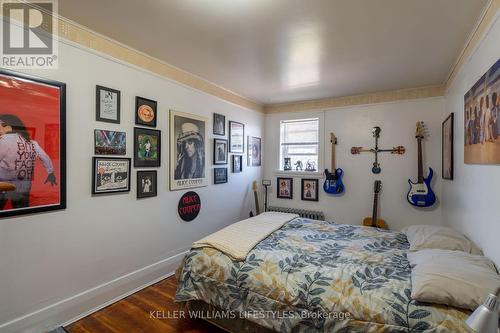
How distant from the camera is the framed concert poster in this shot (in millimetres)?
2928

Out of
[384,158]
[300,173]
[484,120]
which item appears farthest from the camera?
[300,173]

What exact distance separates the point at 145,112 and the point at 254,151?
2.27 m

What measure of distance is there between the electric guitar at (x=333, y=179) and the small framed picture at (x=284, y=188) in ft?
2.17

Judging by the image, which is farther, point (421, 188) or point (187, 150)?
point (421, 188)

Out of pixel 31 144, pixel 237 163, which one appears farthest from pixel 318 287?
pixel 237 163

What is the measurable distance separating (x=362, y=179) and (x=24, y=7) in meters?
4.24

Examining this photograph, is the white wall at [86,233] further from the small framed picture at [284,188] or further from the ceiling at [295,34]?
the small framed picture at [284,188]

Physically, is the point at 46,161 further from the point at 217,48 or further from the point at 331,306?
the point at 331,306

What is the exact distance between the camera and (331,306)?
1.49m

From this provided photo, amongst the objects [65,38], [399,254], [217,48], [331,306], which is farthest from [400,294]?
[65,38]

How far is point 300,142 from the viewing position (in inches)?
177

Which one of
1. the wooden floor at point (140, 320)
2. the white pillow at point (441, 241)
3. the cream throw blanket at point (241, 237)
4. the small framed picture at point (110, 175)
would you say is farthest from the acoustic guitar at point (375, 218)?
the small framed picture at point (110, 175)

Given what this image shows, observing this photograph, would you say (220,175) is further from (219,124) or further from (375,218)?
(375,218)

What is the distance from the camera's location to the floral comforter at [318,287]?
1.36 meters
